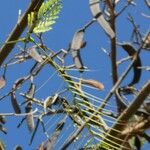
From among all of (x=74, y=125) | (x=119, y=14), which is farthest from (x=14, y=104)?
(x=119, y=14)

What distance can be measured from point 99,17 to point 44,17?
0.09 m

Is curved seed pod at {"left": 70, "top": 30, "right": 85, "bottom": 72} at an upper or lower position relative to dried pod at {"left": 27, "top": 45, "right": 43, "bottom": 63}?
lower

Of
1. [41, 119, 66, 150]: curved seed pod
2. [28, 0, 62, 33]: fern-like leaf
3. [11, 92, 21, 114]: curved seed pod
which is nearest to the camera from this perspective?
[28, 0, 62, 33]: fern-like leaf

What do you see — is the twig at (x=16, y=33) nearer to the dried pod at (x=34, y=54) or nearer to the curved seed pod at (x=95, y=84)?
the dried pod at (x=34, y=54)

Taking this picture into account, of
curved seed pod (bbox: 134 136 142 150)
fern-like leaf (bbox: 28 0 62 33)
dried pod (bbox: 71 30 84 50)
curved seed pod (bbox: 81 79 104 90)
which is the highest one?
fern-like leaf (bbox: 28 0 62 33)

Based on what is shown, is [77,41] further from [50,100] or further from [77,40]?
[50,100]

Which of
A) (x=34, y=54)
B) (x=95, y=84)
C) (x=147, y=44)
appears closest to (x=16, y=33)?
(x=34, y=54)

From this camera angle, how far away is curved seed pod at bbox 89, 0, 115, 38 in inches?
30.0

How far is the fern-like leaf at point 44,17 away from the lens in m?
0.75

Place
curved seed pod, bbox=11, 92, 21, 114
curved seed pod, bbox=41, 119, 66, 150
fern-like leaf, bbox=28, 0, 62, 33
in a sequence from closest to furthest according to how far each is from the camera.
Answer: fern-like leaf, bbox=28, 0, 62, 33, curved seed pod, bbox=41, 119, 66, 150, curved seed pod, bbox=11, 92, 21, 114

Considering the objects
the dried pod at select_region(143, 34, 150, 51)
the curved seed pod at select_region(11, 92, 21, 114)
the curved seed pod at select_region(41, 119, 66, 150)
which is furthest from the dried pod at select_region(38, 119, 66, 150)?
the dried pod at select_region(143, 34, 150, 51)

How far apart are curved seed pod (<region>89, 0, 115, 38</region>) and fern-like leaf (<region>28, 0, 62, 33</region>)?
69mm

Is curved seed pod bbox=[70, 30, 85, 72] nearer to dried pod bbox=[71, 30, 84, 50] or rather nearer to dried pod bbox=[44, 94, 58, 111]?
dried pod bbox=[71, 30, 84, 50]

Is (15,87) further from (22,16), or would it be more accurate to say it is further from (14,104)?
(22,16)
